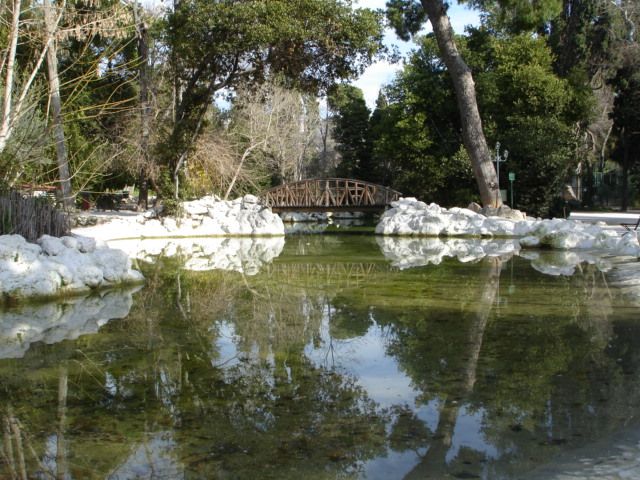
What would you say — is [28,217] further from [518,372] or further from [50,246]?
[518,372]

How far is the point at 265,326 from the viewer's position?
6.20m

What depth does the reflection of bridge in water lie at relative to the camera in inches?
379

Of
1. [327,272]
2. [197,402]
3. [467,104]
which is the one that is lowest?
[197,402]

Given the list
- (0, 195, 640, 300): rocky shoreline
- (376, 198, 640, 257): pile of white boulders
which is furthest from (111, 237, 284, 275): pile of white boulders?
(376, 198, 640, 257): pile of white boulders

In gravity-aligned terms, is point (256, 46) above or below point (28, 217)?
above

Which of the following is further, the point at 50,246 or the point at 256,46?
the point at 256,46

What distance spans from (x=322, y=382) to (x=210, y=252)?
1136 centimetres

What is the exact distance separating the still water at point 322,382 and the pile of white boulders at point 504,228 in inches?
204

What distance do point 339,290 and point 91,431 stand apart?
5570 mm

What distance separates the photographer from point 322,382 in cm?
430

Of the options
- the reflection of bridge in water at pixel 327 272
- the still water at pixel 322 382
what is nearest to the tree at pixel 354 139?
the reflection of bridge in water at pixel 327 272

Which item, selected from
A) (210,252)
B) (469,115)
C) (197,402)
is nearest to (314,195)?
(469,115)

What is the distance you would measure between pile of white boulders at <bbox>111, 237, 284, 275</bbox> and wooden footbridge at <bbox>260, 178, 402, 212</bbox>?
17.0 ft

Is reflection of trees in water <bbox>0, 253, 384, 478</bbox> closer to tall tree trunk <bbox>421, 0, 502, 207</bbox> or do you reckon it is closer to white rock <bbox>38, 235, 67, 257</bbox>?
white rock <bbox>38, 235, 67, 257</bbox>
